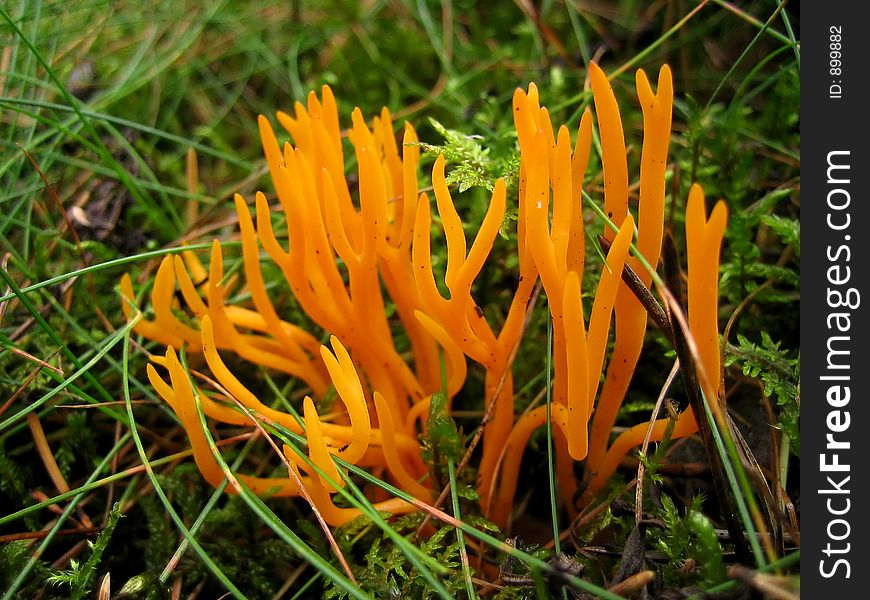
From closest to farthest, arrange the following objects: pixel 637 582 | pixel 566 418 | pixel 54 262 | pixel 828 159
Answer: pixel 637 582 → pixel 566 418 → pixel 828 159 → pixel 54 262

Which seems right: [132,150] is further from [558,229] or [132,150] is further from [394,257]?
[558,229]

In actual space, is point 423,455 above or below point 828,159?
below

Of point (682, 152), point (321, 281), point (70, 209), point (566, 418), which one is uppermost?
point (682, 152)

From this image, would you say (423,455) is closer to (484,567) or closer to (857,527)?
(484,567)

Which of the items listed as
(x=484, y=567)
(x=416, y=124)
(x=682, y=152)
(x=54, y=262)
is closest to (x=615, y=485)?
(x=484, y=567)

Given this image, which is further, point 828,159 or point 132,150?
point 132,150

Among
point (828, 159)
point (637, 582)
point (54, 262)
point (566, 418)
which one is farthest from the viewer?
point (54, 262)

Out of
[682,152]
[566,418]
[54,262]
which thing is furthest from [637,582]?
[54,262]
